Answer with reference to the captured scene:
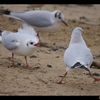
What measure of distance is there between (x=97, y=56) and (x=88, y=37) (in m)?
2.22

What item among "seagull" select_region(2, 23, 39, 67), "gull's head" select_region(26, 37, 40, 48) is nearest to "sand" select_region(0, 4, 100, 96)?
"seagull" select_region(2, 23, 39, 67)

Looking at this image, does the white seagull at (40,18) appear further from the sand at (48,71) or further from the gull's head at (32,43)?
the gull's head at (32,43)

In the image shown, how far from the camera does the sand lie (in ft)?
26.5

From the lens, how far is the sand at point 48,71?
26.5 ft

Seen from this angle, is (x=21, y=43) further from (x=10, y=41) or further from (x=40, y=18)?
(x=40, y=18)

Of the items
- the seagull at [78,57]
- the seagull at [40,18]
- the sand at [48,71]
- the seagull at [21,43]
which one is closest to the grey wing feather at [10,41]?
the seagull at [21,43]

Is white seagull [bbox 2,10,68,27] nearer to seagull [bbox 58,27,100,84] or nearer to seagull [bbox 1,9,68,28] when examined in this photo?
seagull [bbox 1,9,68,28]

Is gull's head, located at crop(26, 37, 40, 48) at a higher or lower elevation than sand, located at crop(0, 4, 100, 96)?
higher

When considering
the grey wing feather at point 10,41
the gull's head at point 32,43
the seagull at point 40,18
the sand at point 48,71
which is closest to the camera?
the sand at point 48,71

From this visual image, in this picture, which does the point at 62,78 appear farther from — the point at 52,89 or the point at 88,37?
the point at 88,37

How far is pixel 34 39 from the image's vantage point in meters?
9.77

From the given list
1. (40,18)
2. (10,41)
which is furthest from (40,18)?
(10,41)

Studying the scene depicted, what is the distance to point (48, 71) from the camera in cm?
944
